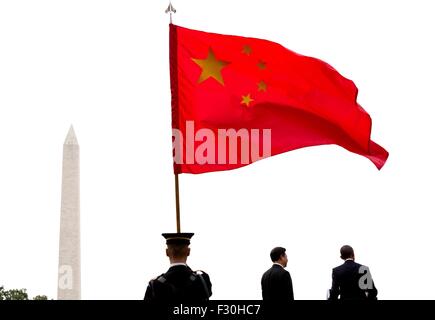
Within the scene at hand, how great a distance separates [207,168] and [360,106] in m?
2.83

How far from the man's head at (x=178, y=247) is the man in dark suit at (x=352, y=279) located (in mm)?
4920

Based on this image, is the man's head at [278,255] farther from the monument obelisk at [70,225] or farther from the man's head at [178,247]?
the monument obelisk at [70,225]

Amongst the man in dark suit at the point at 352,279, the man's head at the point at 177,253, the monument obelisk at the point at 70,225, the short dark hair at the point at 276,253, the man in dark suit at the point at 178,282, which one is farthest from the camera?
the monument obelisk at the point at 70,225

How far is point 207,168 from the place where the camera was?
19.3 meters

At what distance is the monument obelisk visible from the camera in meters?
39.7

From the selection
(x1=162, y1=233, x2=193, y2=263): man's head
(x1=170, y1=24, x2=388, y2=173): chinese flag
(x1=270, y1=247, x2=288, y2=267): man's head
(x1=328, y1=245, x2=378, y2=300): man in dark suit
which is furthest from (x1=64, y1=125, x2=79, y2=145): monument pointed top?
(x1=162, y1=233, x2=193, y2=263): man's head

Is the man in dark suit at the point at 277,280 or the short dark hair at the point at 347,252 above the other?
the short dark hair at the point at 347,252

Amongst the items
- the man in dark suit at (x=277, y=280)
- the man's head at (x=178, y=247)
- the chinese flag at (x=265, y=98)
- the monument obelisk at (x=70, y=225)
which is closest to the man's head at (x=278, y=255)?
the man in dark suit at (x=277, y=280)

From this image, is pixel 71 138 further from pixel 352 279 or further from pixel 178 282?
pixel 178 282

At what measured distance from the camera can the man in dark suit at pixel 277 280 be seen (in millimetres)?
16312

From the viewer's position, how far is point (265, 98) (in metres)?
20.1

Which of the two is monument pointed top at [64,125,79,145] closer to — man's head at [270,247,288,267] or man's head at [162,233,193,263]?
man's head at [270,247,288,267]
